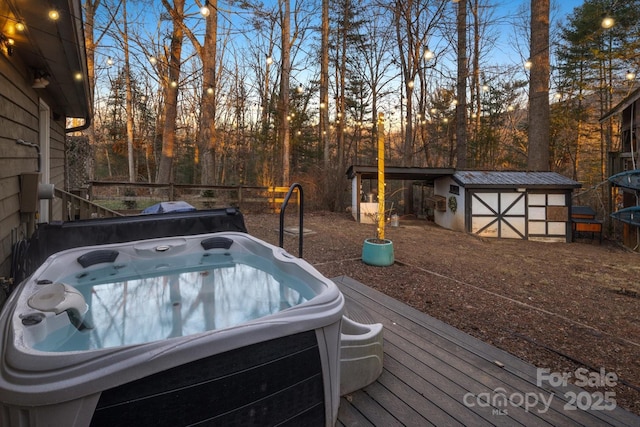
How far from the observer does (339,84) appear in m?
14.1

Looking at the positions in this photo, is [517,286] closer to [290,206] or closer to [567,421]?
[567,421]

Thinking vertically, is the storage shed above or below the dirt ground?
above

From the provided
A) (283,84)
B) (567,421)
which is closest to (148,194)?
(283,84)

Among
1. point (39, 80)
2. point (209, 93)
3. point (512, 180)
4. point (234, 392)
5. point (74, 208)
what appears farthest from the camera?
point (512, 180)

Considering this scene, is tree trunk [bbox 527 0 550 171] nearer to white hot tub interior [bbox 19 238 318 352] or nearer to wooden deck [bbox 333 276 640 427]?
wooden deck [bbox 333 276 640 427]

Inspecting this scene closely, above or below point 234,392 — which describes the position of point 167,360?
above

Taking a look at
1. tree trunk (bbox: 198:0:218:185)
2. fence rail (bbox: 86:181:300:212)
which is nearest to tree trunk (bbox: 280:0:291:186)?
fence rail (bbox: 86:181:300:212)

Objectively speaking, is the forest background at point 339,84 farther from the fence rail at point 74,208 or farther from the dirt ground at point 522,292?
the dirt ground at point 522,292

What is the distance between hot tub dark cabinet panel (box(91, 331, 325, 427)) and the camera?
1.05 m

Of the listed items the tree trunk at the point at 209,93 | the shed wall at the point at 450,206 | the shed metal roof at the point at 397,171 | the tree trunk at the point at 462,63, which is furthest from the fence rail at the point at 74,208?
the tree trunk at the point at 462,63

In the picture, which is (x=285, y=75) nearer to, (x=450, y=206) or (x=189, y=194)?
(x=189, y=194)

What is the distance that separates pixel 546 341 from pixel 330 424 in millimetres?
2089

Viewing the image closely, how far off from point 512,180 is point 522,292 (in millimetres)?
6787

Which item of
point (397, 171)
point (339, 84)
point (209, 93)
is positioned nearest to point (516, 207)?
point (397, 171)
